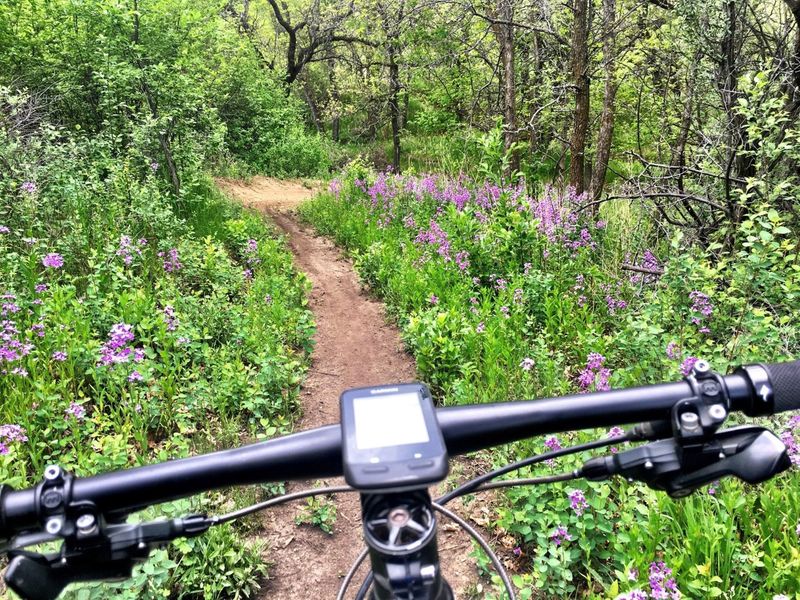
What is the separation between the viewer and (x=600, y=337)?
4395 mm

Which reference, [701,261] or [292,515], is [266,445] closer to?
[292,515]

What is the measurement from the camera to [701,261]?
3994mm

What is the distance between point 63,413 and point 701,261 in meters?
4.76

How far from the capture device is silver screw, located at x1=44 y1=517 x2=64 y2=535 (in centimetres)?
77

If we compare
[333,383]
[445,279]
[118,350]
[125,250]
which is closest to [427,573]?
[118,350]

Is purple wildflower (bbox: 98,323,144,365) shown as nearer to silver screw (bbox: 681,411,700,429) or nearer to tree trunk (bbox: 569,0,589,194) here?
silver screw (bbox: 681,411,700,429)

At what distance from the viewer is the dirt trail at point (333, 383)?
3.02 metres

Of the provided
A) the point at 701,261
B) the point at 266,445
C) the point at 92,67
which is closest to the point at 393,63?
the point at 92,67

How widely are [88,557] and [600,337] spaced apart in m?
4.20

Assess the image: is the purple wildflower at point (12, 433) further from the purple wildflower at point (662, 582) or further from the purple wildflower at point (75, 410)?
the purple wildflower at point (662, 582)

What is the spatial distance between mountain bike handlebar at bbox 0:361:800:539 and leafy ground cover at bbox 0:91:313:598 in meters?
1.84

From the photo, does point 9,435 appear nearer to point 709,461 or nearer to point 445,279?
point 709,461

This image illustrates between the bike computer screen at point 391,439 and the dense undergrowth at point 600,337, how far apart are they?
1.60 metres

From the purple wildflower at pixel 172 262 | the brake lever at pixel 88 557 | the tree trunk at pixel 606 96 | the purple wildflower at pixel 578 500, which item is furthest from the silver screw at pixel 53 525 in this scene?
the tree trunk at pixel 606 96
